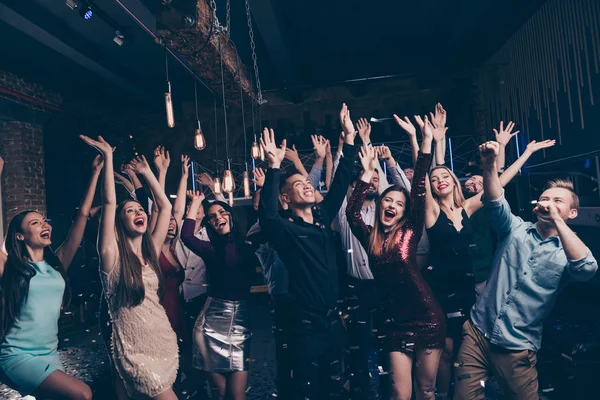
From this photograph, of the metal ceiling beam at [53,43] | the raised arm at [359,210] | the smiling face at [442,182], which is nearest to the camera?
the raised arm at [359,210]

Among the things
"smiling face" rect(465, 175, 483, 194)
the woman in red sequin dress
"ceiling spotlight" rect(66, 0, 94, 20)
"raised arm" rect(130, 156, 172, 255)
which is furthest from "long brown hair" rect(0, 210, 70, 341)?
"smiling face" rect(465, 175, 483, 194)

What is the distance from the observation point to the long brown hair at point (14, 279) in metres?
2.42

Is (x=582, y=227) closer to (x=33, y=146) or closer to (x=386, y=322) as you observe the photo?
(x=386, y=322)

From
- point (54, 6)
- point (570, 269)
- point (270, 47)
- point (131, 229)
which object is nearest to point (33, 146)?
point (54, 6)

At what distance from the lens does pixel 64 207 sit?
6.92 m

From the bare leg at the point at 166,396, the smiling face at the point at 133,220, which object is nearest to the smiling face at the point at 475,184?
the smiling face at the point at 133,220

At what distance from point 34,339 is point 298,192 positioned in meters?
1.66

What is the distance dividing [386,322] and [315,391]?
54cm

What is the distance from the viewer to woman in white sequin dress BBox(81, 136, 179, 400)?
7.80 feet

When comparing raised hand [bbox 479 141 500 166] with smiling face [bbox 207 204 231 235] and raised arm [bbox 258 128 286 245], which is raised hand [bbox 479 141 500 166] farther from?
smiling face [bbox 207 204 231 235]

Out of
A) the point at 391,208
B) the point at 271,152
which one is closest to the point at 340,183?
the point at 391,208

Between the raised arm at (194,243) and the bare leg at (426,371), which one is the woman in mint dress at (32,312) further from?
the bare leg at (426,371)

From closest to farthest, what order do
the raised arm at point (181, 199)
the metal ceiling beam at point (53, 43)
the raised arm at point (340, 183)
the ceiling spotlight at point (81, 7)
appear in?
the raised arm at point (340, 183)
the raised arm at point (181, 199)
the ceiling spotlight at point (81, 7)
the metal ceiling beam at point (53, 43)

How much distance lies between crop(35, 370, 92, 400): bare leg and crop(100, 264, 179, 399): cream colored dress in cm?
21
